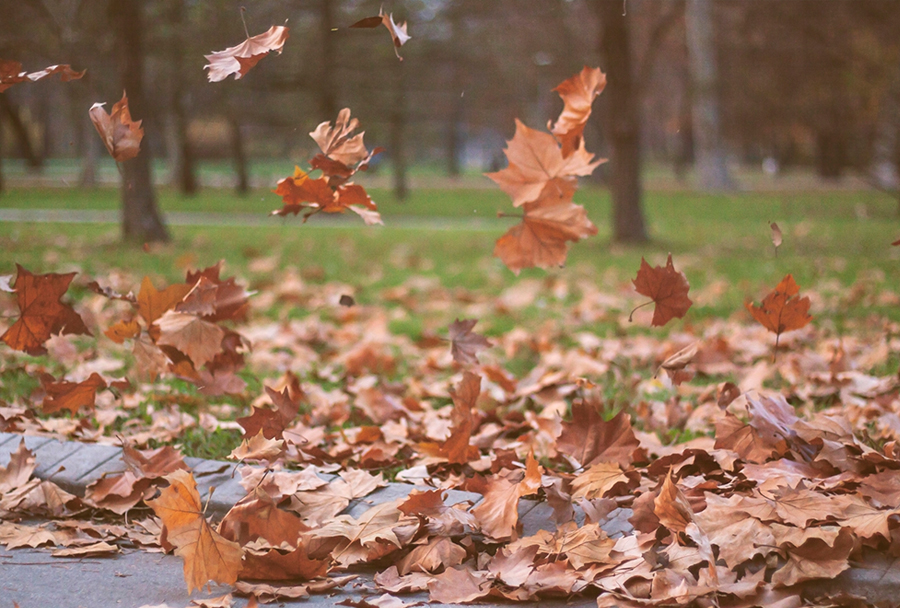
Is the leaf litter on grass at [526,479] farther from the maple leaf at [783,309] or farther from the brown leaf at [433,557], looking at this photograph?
the maple leaf at [783,309]

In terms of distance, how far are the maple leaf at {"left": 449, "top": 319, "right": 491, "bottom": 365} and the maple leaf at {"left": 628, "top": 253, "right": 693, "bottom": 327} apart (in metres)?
0.51

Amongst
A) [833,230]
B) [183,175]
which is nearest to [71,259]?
[833,230]

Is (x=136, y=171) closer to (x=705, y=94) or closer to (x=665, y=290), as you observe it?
(x=665, y=290)

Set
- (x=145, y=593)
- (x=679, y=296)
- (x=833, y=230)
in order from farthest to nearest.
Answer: (x=833, y=230)
(x=679, y=296)
(x=145, y=593)

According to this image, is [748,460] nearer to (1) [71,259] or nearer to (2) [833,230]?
(1) [71,259]

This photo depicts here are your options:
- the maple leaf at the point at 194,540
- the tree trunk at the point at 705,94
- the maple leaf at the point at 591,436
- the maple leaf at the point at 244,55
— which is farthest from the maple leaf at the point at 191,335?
the tree trunk at the point at 705,94

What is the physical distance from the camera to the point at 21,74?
230 cm

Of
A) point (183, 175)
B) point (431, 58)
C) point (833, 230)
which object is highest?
point (431, 58)

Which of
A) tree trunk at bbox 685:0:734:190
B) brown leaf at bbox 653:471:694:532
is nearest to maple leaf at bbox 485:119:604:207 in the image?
brown leaf at bbox 653:471:694:532

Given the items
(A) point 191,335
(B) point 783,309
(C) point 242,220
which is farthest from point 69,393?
(C) point 242,220

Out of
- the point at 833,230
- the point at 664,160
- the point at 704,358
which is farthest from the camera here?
the point at 664,160

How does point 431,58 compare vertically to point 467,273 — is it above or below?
above

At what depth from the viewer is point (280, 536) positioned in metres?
2.08

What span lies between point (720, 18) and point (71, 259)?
2590 cm
